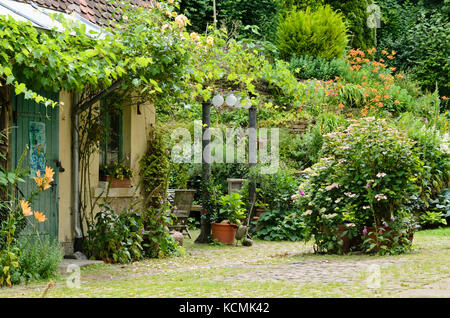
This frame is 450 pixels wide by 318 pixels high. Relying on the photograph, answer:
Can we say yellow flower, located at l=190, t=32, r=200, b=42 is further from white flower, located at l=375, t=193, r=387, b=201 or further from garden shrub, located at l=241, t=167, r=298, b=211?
garden shrub, located at l=241, t=167, r=298, b=211

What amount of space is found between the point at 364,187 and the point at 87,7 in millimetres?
4813

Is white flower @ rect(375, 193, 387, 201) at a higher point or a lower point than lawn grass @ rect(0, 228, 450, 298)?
higher

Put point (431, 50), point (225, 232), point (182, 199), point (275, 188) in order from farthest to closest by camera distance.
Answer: point (431, 50), point (275, 188), point (182, 199), point (225, 232)

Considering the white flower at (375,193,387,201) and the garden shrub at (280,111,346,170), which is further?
the garden shrub at (280,111,346,170)

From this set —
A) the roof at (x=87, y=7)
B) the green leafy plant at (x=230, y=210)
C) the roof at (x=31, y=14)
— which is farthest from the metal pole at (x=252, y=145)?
the roof at (x=31, y=14)

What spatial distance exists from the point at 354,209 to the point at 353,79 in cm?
1083

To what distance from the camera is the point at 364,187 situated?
8.09 m

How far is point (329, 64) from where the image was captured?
1912 cm

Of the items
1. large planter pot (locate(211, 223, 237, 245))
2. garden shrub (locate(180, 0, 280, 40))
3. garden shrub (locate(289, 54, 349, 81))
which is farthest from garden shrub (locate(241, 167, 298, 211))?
garden shrub (locate(180, 0, 280, 40))

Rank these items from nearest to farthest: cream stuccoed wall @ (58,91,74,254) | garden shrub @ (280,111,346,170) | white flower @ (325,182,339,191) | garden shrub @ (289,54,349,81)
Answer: cream stuccoed wall @ (58,91,74,254)
white flower @ (325,182,339,191)
garden shrub @ (280,111,346,170)
garden shrub @ (289,54,349,81)

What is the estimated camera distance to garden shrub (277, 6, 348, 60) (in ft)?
62.8

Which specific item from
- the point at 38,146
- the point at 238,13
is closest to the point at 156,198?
the point at 38,146

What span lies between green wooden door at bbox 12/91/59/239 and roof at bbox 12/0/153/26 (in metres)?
1.40

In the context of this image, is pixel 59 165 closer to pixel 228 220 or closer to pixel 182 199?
pixel 182 199
